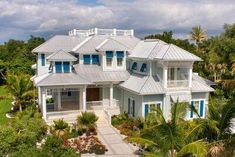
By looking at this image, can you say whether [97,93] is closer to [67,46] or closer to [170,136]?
[67,46]

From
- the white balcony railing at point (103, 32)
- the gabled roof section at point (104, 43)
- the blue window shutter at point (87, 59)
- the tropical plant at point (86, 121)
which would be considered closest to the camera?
the tropical plant at point (86, 121)

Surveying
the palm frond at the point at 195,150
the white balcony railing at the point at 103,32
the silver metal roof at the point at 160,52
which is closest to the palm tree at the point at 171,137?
the palm frond at the point at 195,150

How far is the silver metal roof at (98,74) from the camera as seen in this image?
3297 cm

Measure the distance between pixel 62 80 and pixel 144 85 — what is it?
28.0ft

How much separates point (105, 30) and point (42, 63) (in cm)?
932

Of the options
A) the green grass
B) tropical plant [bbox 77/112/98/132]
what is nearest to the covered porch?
tropical plant [bbox 77/112/98/132]

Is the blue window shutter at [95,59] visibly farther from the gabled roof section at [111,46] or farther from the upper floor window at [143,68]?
the upper floor window at [143,68]

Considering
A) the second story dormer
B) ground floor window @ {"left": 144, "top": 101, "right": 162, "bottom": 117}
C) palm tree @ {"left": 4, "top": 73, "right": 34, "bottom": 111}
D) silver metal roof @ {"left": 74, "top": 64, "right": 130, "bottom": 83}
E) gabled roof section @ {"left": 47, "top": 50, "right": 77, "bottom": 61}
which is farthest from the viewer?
palm tree @ {"left": 4, "top": 73, "right": 34, "bottom": 111}

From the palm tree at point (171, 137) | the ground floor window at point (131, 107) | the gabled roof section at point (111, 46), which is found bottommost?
the ground floor window at point (131, 107)

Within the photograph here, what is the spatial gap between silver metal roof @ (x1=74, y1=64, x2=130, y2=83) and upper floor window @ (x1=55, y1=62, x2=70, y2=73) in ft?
7.13

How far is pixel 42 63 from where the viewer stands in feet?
123

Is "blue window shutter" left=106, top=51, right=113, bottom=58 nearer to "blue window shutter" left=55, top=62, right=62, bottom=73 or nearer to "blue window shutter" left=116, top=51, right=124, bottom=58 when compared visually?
"blue window shutter" left=116, top=51, right=124, bottom=58

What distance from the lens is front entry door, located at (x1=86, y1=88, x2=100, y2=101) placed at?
35469mm

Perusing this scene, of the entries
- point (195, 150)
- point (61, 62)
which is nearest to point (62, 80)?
point (61, 62)
